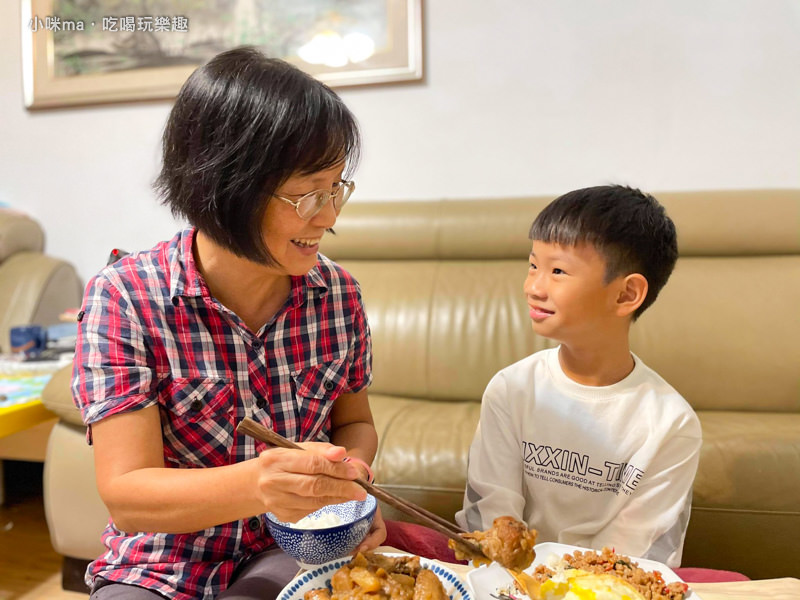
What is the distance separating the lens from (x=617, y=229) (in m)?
1.18

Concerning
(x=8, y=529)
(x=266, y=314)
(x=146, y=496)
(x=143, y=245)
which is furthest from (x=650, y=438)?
(x=143, y=245)

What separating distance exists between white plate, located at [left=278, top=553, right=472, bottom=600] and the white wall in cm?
192

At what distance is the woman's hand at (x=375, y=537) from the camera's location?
92 centimetres

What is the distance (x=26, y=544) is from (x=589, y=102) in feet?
8.79

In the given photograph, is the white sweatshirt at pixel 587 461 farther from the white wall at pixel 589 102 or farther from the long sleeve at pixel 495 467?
the white wall at pixel 589 102

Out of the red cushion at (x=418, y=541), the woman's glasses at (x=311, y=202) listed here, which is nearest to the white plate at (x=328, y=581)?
the red cushion at (x=418, y=541)

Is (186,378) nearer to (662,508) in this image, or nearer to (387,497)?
(387,497)

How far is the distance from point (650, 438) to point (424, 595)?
0.64 m

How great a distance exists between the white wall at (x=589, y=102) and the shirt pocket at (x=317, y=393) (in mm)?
1589

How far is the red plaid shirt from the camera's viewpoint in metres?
0.91

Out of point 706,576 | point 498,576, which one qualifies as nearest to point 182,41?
point 498,576

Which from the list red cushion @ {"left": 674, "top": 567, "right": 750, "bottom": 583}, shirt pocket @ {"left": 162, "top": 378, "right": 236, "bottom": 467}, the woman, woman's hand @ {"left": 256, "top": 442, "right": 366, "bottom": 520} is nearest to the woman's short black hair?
the woman

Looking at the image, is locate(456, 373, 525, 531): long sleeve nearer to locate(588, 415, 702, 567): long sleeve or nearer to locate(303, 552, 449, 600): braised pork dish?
locate(588, 415, 702, 567): long sleeve

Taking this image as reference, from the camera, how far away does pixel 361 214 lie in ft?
8.06
